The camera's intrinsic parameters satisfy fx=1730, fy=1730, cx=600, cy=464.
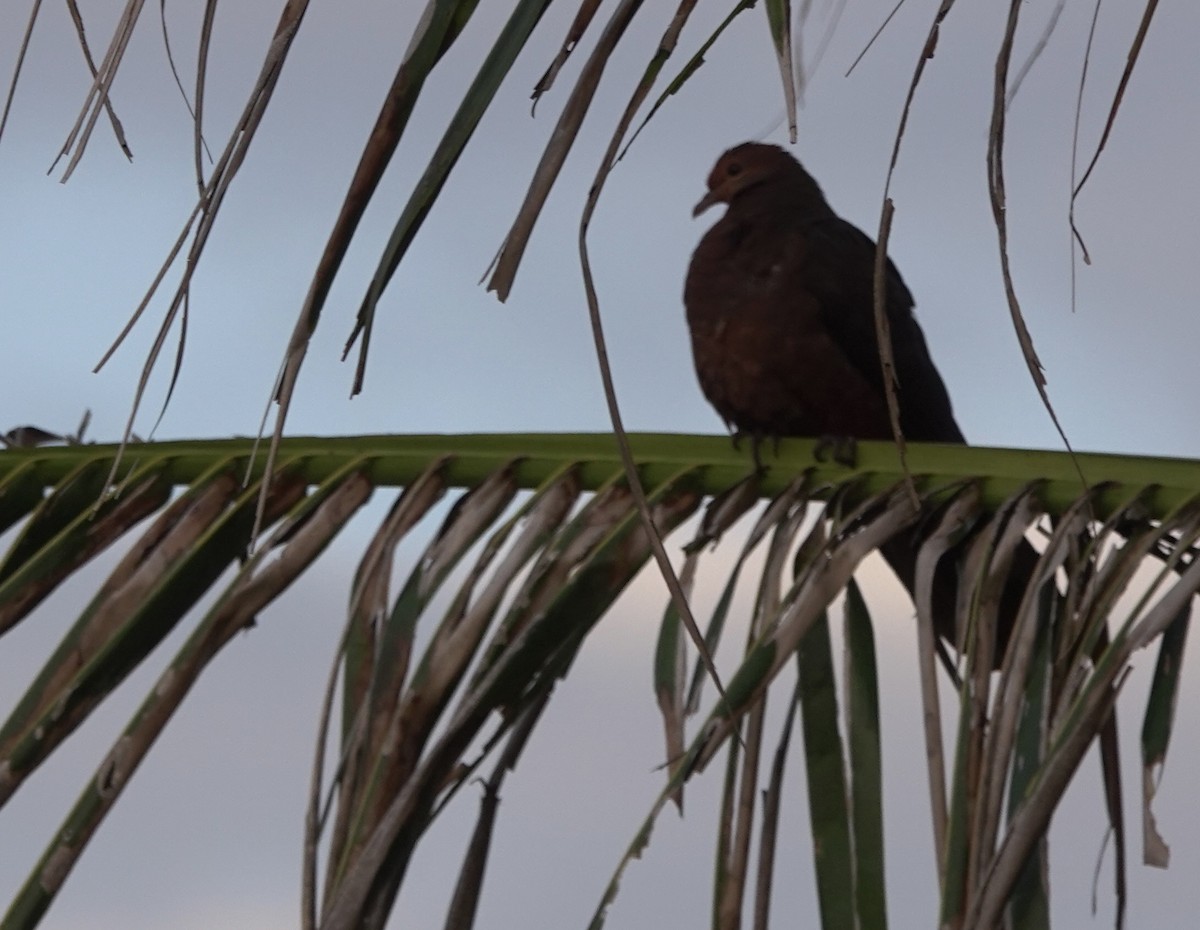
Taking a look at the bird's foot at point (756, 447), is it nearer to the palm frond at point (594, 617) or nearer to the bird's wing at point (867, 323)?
the palm frond at point (594, 617)

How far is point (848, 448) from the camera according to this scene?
7.25 feet

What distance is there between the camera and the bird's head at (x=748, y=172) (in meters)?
3.99

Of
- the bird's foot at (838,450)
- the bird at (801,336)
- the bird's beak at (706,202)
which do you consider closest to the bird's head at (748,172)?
the bird's beak at (706,202)

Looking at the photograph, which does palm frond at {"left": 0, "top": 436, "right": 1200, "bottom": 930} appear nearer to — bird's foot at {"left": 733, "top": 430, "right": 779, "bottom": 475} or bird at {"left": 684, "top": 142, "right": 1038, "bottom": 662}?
bird's foot at {"left": 733, "top": 430, "right": 779, "bottom": 475}

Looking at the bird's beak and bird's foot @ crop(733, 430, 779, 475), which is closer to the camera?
bird's foot @ crop(733, 430, 779, 475)

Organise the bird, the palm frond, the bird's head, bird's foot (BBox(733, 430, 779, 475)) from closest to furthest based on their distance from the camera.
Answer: the palm frond → bird's foot (BBox(733, 430, 779, 475)) → the bird → the bird's head

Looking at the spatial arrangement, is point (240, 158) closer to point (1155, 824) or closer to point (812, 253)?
point (1155, 824)

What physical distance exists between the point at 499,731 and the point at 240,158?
2.17 feet

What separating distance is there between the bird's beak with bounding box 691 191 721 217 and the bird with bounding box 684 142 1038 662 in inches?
17.7

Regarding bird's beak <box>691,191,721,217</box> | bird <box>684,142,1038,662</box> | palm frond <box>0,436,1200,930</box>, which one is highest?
bird's beak <box>691,191,721,217</box>

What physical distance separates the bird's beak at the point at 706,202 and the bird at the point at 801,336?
1.48 feet

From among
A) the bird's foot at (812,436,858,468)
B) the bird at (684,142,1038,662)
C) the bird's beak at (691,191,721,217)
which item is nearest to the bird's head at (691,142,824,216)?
the bird's beak at (691,191,721,217)

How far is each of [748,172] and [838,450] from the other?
6.21ft

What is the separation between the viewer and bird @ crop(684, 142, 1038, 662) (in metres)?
3.28
